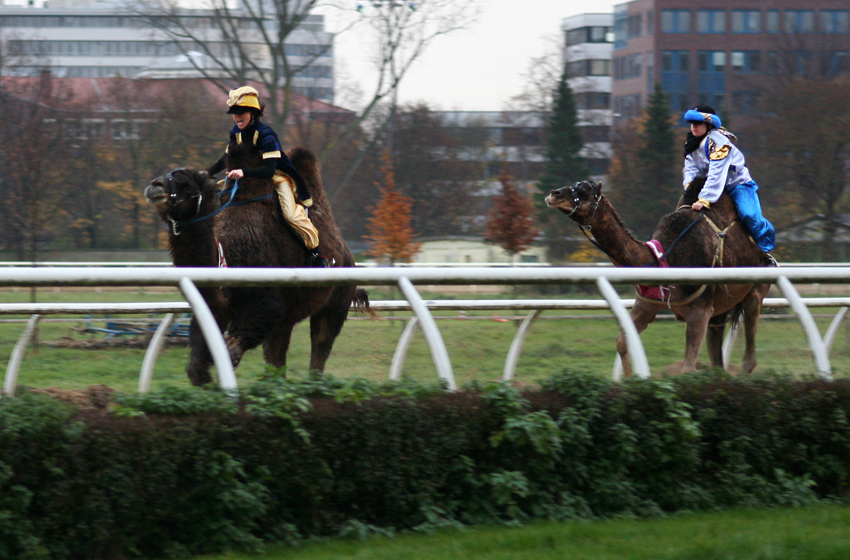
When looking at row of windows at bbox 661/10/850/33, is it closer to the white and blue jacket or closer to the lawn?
the white and blue jacket

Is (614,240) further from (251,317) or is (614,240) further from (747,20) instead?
(747,20)

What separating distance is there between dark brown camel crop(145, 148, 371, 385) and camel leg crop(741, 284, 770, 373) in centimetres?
270

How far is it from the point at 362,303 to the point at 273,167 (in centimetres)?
114

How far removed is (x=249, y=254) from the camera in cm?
696

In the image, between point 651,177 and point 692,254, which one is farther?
point 651,177

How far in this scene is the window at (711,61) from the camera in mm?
68750

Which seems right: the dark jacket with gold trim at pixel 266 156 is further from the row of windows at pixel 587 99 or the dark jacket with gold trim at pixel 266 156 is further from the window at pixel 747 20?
the window at pixel 747 20

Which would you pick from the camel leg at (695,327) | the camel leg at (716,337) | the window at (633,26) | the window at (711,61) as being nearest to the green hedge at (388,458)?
the camel leg at (695,327)

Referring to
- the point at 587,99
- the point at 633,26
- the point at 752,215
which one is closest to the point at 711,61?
the point at 633,26

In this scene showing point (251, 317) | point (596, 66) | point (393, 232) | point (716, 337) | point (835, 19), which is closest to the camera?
point (251, 317)

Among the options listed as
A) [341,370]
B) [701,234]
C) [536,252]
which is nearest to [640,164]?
[536,252]

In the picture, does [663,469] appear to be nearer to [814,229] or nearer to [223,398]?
[223,398]

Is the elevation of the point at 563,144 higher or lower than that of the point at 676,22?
lower

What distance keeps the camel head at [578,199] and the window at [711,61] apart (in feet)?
212
